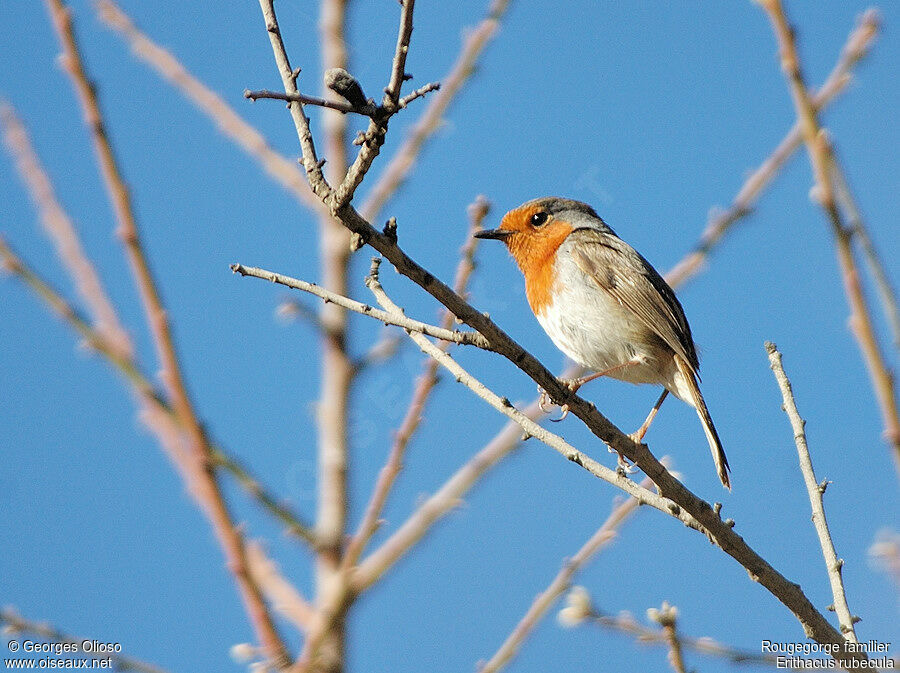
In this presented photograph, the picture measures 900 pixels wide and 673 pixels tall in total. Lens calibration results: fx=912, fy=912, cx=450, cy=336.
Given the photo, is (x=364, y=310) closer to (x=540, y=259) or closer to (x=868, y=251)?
(x=868, y=251)

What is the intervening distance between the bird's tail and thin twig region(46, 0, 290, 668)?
279 cm

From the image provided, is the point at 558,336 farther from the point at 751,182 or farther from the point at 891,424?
the point at 891,424

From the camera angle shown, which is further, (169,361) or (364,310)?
(364,310)

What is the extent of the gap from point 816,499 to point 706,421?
1719 mm

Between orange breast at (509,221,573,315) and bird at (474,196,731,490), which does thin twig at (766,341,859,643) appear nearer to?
bird at (474,196,731,490)

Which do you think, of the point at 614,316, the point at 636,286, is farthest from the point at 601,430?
the point at 636,286

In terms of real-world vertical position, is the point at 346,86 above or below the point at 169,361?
above

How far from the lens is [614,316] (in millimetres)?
4723

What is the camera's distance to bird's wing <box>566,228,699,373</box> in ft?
15.4

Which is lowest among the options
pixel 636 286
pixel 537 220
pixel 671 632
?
pixel 671 632

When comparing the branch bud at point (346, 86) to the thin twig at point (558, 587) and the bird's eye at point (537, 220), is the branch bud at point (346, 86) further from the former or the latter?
the bird's eye at point (537, 220)

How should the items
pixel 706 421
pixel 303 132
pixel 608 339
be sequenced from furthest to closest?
pixel 608 339 → pixel 706 421 → pixel 303 132

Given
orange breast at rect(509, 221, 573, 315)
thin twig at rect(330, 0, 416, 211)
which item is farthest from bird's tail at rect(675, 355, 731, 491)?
thin twig at rect(330, 0, 416, 211)

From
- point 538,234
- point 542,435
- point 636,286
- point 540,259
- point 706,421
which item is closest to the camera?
point 542,435
